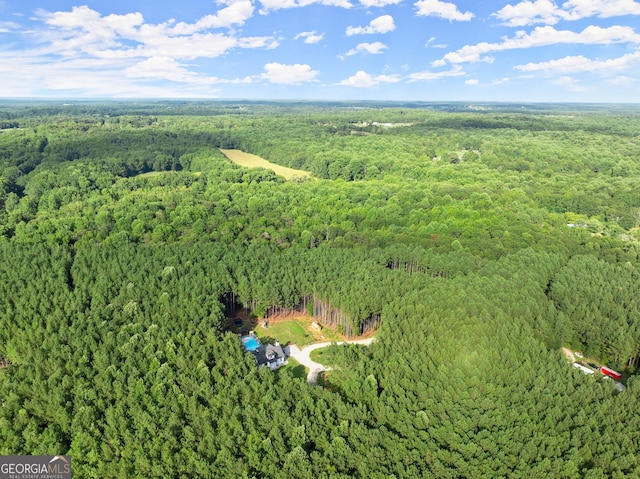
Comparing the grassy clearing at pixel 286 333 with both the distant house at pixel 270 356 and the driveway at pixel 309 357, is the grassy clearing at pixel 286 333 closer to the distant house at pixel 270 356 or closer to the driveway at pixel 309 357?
the driveway at pixel 309 357

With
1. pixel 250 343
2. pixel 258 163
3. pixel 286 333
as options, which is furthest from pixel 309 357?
pixel 258 163

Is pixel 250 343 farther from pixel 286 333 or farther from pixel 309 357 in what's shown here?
pixel 309 357

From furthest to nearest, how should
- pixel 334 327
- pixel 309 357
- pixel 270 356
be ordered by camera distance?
pixel 334 327 → pixel 309 357 → pixel 270 356

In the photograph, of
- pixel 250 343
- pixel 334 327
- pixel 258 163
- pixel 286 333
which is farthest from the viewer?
pixel 258 163

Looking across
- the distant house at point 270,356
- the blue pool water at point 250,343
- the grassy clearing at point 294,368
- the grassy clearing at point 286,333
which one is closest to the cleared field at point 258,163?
the grassy clearing at point 286,333

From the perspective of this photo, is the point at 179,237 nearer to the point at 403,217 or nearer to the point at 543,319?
the point at 403,217

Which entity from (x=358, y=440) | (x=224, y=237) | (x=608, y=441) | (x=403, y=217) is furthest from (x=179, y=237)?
(x=608, y=441)
